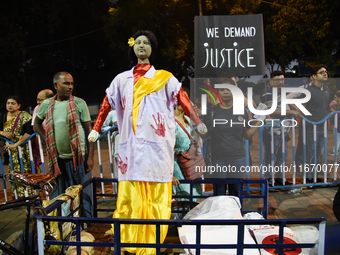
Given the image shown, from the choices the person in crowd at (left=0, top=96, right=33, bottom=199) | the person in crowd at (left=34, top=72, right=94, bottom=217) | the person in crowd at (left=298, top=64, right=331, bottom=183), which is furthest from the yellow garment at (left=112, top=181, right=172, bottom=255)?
the person in crowd at (left=298, top=64, right=331, bottom=183)

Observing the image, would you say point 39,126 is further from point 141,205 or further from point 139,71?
point 141,205

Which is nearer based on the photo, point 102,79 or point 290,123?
point 290,123

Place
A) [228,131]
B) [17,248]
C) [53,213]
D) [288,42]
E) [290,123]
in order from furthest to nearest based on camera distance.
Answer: [288,42]
[290,123]
[228,131]
[17,248]
[53,213]

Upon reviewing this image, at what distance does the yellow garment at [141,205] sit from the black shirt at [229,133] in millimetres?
1236

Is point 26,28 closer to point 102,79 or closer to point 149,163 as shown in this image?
point 102,79

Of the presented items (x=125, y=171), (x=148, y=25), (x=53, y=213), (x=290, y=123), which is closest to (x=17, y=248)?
(x=53, y=213)

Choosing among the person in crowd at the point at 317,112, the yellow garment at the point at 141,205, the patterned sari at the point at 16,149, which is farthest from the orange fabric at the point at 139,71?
the person in crowd at the point at 317,112

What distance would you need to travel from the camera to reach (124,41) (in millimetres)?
12648

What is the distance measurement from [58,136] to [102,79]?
17851 mm

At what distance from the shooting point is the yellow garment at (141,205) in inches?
93.0

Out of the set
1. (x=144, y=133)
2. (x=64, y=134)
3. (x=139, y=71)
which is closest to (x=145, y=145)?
(x=144, y=133)

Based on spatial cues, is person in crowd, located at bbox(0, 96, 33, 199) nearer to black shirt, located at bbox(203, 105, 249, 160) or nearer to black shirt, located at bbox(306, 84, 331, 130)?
black shirt, located at bbox(203, 105, 249, 160)

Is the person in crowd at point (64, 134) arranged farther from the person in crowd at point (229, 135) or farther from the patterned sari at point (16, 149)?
the person in crowd at point (229, 135)

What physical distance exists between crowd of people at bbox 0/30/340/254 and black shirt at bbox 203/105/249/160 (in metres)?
0.01
